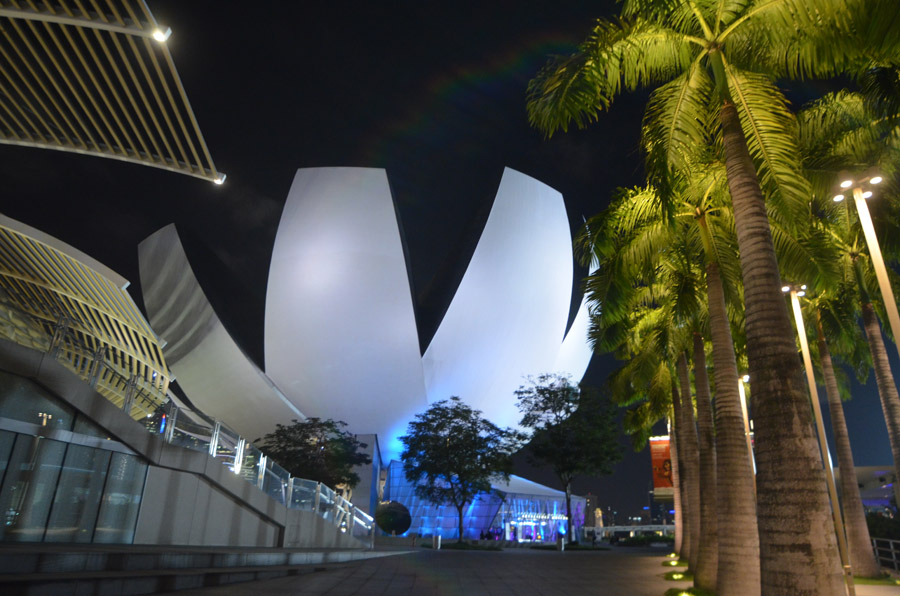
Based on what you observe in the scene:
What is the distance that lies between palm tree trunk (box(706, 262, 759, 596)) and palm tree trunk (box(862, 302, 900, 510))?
22.6 ft

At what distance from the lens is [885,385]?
531 inches

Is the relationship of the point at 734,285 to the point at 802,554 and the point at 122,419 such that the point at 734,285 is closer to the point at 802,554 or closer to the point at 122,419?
the point at 802,554

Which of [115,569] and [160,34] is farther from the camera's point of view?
[160,34]

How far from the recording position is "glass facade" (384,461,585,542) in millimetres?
39406

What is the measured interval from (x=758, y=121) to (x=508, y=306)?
35.2 m

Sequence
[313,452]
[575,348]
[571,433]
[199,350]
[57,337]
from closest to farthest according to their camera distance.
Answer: [57,337] < [571,433] < [313,452] < [199,350] < [575,348]

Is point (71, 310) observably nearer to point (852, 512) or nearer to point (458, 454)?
point (458, 454)

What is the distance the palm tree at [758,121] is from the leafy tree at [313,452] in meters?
27.0

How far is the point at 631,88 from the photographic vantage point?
805cm

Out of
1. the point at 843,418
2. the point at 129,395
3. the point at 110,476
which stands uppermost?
the point at 843,418

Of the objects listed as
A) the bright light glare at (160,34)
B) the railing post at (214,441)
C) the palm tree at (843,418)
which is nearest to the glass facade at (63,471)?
the railing post at (214,441)

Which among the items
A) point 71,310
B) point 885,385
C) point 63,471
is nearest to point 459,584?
point 63,471

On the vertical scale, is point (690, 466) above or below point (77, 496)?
above

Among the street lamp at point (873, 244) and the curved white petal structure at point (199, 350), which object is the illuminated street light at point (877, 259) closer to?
the street lamp at point (873, 244)
